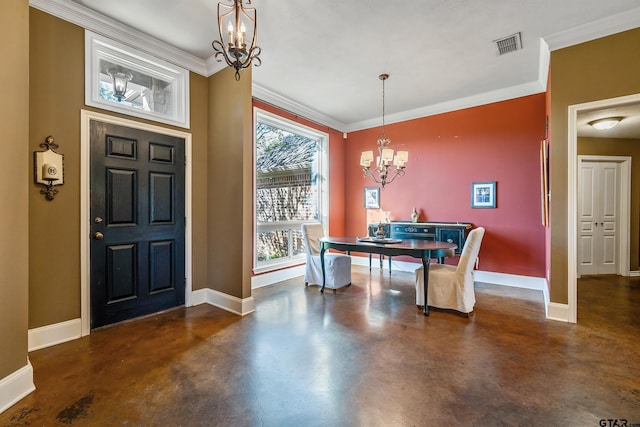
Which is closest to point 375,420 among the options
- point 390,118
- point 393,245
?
point 393,245

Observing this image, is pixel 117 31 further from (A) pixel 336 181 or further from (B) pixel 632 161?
(B) pixel 632 161

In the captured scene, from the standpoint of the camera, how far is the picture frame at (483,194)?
4.42 m

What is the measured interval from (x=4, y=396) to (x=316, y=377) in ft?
6.14

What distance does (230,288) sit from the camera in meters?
3.31

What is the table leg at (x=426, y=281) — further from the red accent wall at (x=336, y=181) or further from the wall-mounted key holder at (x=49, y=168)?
the wall-mounted key holder at (x=49, y=168)

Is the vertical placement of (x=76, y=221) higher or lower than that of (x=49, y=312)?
higher

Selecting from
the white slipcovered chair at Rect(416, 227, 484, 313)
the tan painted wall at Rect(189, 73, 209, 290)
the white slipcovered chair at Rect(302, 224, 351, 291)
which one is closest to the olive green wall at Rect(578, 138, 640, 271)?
the white slipcovered chair at Rect(416, 227, 484, 313)

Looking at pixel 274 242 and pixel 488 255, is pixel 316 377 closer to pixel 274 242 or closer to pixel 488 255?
pixel 274 242

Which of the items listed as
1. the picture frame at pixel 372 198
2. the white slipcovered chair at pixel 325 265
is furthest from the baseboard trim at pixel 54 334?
the picture frame at pixel 372 198

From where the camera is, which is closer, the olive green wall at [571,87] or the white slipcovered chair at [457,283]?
the olive green wall at [571,87]

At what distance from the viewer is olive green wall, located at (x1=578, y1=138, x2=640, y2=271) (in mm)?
4840

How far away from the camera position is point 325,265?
4.14 metres

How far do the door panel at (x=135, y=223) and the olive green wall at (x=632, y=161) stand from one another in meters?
6.66

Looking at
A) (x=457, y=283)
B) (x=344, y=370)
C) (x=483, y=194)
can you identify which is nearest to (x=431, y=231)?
(x=483, y=194)
